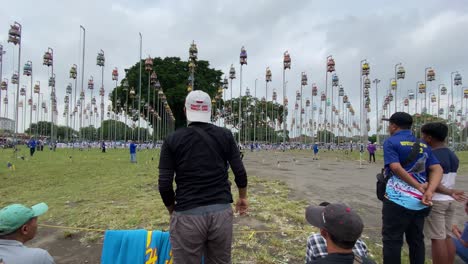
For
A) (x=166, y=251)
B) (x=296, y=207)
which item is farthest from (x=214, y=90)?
(x=166, y=251)

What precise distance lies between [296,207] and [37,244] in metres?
5.63

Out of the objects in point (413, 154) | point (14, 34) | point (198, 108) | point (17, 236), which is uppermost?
point (14, 34)

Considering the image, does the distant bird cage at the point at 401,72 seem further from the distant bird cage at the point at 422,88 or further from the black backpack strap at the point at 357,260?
the black backpack strap at the point at 357,260

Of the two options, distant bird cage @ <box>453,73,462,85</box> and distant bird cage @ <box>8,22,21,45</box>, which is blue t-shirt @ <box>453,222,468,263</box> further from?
distant bird cage @ <box>453,73,462,85</box>

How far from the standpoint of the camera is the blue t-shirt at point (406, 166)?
3660mm

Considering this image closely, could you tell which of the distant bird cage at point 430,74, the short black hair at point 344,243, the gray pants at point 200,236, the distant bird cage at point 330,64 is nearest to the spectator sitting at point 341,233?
the short black hair at point 344,243

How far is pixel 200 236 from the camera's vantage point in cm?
287

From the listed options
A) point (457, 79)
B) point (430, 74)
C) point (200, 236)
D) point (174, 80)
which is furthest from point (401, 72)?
point (200, 236)

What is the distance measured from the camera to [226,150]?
3.05m

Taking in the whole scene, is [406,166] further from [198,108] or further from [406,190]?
[198,108]

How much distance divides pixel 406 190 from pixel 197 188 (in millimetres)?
2389

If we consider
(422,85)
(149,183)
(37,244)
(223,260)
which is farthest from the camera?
(422,85)

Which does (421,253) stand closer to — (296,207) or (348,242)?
(348,242)

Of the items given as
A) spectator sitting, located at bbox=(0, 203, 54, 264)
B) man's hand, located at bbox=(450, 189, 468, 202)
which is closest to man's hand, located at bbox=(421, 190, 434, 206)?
man's hand, located at bbox=(450, 189, 468, 202)
